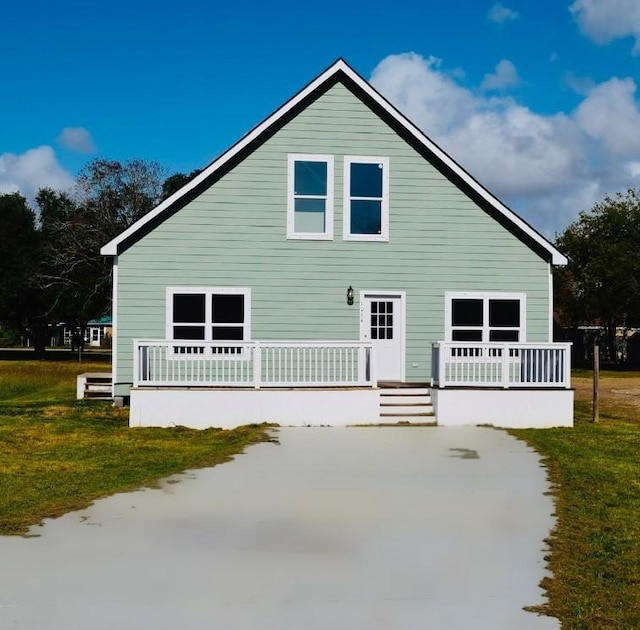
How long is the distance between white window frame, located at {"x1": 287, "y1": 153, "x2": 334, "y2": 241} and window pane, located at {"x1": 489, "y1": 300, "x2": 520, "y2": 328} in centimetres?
429

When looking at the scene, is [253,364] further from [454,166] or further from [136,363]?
[454,166]

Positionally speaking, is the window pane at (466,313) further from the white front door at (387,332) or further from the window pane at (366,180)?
the window pane at (366,180)

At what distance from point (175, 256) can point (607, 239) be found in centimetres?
3958

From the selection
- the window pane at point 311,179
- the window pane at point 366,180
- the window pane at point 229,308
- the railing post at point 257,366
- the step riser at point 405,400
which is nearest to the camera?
the railing post at point 257,366

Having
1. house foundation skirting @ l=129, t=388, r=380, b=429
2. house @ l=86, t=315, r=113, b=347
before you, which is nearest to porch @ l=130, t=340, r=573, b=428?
house foundation skirting @ l=129, t=388, r=380, b=429

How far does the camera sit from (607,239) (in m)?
51.9

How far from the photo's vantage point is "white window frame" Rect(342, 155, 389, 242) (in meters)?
19.2

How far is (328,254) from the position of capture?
19.1 m

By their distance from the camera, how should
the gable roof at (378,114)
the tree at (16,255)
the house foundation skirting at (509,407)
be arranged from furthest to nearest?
the tree at (16,255)
the gable roof at (378,114)
the house foundation skirting at (509,407)

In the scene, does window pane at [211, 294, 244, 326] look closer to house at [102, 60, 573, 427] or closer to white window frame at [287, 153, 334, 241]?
house at [102, 60, 573, 427]

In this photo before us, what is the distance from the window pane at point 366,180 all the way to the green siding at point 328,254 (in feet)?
0.98

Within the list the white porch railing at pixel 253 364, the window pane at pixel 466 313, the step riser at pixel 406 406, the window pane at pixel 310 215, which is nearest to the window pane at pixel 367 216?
the window pane at pixel 310 215

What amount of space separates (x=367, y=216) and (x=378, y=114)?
2.39 meters

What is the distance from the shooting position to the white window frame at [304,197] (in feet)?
62.5
